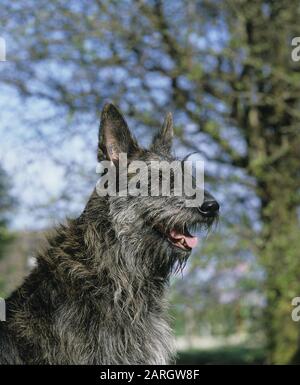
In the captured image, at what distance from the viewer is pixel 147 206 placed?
216 inches

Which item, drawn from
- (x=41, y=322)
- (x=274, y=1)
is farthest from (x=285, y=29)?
(x=41, y=322)

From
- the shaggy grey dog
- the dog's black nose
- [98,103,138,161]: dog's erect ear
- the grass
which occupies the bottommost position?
the grass

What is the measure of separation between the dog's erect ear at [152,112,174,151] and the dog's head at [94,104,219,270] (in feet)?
1.23

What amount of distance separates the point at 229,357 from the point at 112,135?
15607 millimetres

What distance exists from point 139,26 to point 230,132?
119 inches

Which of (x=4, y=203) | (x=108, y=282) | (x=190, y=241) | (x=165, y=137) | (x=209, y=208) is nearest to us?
(x=108, y=282)

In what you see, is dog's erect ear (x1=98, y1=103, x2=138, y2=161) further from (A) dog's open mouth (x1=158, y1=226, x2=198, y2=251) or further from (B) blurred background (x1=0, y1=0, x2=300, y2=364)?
(B) blurred background (x1=0, y1=0, x2=300, y2=364)

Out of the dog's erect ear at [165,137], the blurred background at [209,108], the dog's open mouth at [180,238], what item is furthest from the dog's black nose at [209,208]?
the blurred background at [209,108]

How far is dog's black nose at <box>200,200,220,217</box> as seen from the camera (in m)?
5.44

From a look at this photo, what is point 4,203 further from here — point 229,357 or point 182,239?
point 182,239

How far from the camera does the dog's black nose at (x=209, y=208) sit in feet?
17.9

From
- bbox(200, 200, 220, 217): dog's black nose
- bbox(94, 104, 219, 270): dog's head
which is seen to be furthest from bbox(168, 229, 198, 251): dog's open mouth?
bbox(200, 200, 220, 217): dog's black nose

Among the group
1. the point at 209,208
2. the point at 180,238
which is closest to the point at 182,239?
the point at 180,238
